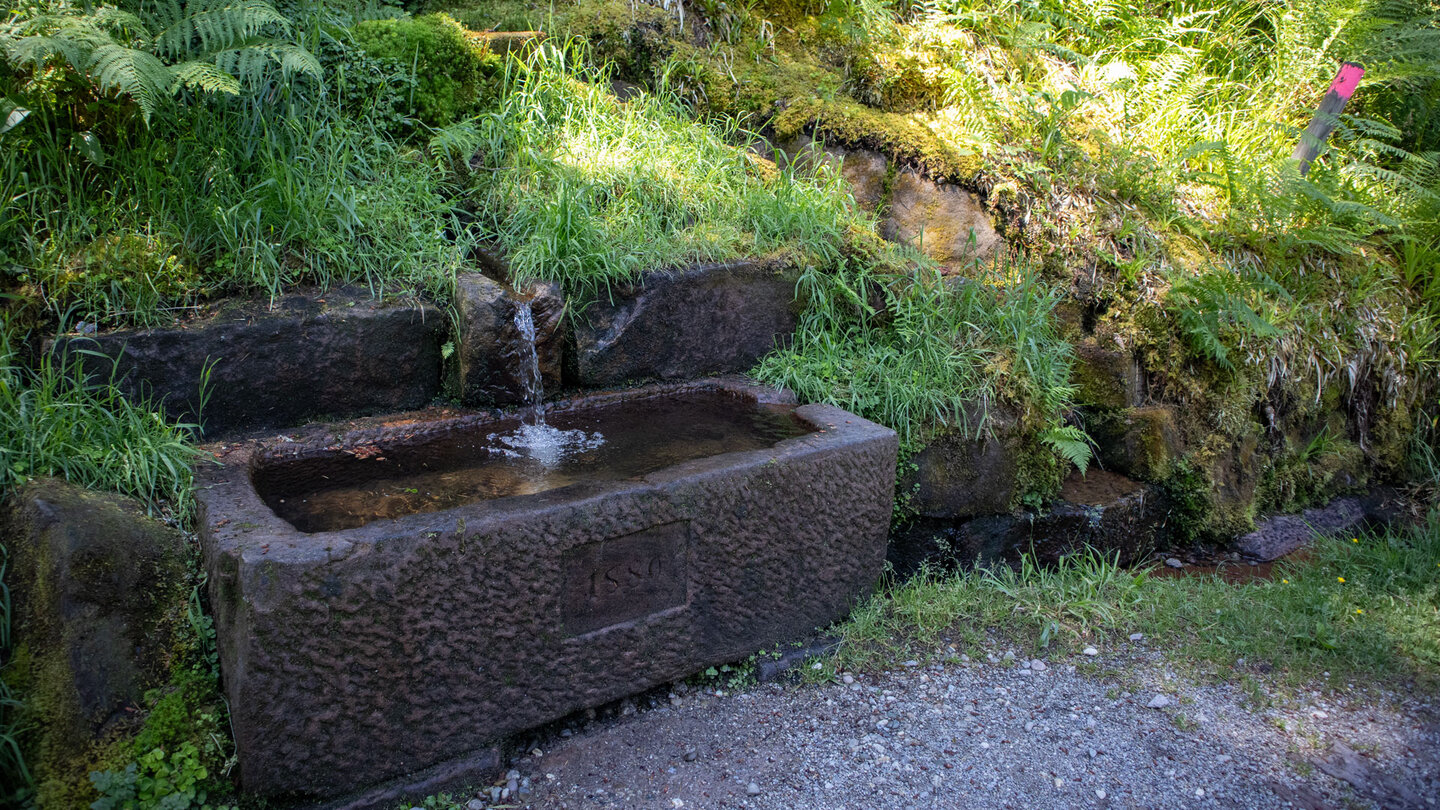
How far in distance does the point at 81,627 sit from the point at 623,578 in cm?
134

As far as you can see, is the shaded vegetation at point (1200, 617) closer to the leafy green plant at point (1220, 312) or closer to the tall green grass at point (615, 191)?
the leafy green plant at point (1220, 312)

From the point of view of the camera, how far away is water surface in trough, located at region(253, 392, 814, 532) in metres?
2.49

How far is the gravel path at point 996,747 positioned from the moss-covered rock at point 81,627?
930 mm

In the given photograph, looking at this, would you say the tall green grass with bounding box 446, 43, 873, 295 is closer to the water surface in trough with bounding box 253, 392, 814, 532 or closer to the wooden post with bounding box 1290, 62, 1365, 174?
the water surface in trough with bounding box 253, 392, 814, 532

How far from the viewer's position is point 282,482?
2596mm

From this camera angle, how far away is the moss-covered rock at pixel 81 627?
205 centimetres

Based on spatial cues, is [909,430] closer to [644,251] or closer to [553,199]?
[644,251]

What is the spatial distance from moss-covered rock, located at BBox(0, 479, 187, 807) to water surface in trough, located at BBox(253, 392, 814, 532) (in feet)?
1.22

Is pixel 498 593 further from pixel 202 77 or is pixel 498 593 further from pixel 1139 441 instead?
pixel 1139 441

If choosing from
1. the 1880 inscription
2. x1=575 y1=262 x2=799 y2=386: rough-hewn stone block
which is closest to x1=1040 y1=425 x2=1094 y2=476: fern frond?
x1=575 y1=262 x2=799 y2=386: rough-hewn stone block

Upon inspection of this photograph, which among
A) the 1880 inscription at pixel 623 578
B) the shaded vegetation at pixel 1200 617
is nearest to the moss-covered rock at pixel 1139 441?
the shaded vegetation at pixel 1200 617

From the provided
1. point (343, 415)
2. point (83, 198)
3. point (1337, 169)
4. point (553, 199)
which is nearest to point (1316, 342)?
point (1337, 169)

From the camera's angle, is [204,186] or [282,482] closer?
[282,482]

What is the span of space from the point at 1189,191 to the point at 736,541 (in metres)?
3.90
